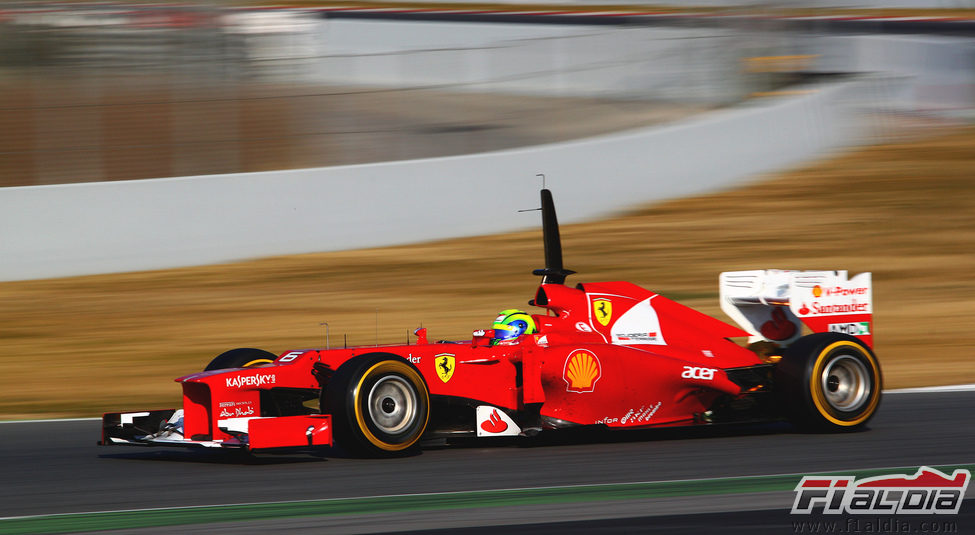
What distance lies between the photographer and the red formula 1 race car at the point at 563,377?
22.2ft

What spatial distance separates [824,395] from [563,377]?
5.68 ft

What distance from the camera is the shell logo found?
7340mm

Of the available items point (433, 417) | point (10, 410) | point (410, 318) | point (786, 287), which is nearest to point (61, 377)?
point (10, 410)

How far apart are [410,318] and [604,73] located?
652cm

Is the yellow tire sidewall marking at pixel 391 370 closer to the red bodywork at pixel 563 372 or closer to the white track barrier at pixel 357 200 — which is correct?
the red bodywork at pixel 563 372

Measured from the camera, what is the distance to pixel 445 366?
7.23 metres

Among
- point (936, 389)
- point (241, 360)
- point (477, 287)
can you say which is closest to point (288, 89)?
point (477, 287)

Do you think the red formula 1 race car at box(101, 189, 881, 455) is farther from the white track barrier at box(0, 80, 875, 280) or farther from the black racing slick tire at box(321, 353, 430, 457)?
the white track barrier at box(0, 80, 875, 280)

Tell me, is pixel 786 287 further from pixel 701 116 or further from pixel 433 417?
pixel 701 116

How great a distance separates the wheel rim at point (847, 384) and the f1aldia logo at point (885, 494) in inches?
62.7

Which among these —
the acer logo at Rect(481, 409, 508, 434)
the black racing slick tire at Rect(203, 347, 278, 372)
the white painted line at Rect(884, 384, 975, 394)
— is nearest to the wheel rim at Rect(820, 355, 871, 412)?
the acer logo at Rect(481, 409, 508, 434)

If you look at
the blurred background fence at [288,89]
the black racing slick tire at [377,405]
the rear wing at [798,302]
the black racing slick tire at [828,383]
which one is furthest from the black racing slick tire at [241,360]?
the blurred background fence at [288,89]

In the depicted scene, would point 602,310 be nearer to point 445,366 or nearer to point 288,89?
point 445,366

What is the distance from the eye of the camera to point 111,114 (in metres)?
15.3
